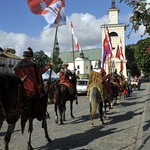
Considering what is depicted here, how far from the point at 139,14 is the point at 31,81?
2933 millimetres

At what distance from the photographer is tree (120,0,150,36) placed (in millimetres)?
5777

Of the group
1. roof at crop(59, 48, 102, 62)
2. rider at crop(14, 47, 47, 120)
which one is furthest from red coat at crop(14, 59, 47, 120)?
roof at crop(59, 48, 102, 62)

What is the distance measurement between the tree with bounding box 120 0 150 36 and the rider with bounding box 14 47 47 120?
262 cm

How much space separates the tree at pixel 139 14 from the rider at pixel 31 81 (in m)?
2.62

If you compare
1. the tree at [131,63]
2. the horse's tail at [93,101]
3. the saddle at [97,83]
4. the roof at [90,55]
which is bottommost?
the horse's tail at [93,101]

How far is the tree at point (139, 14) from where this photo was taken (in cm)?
578

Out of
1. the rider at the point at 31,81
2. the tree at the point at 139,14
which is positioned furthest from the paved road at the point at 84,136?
the tree at the point at 139,14

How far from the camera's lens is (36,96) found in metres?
7.30

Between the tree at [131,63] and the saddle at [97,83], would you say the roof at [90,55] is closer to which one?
the tree at [131,63]

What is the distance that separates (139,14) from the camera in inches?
231

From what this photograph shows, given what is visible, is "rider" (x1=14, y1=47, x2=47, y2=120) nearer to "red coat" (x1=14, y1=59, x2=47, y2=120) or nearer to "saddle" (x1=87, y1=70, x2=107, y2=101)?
"red coat" (x1=14, y1=59, x2=47, y2=120)

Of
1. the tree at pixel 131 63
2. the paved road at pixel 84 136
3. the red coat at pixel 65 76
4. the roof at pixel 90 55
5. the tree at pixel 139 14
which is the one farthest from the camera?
the roof at pixel 90 55

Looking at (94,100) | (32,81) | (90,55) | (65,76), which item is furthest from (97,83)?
(90,55)

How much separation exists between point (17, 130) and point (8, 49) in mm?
105036
